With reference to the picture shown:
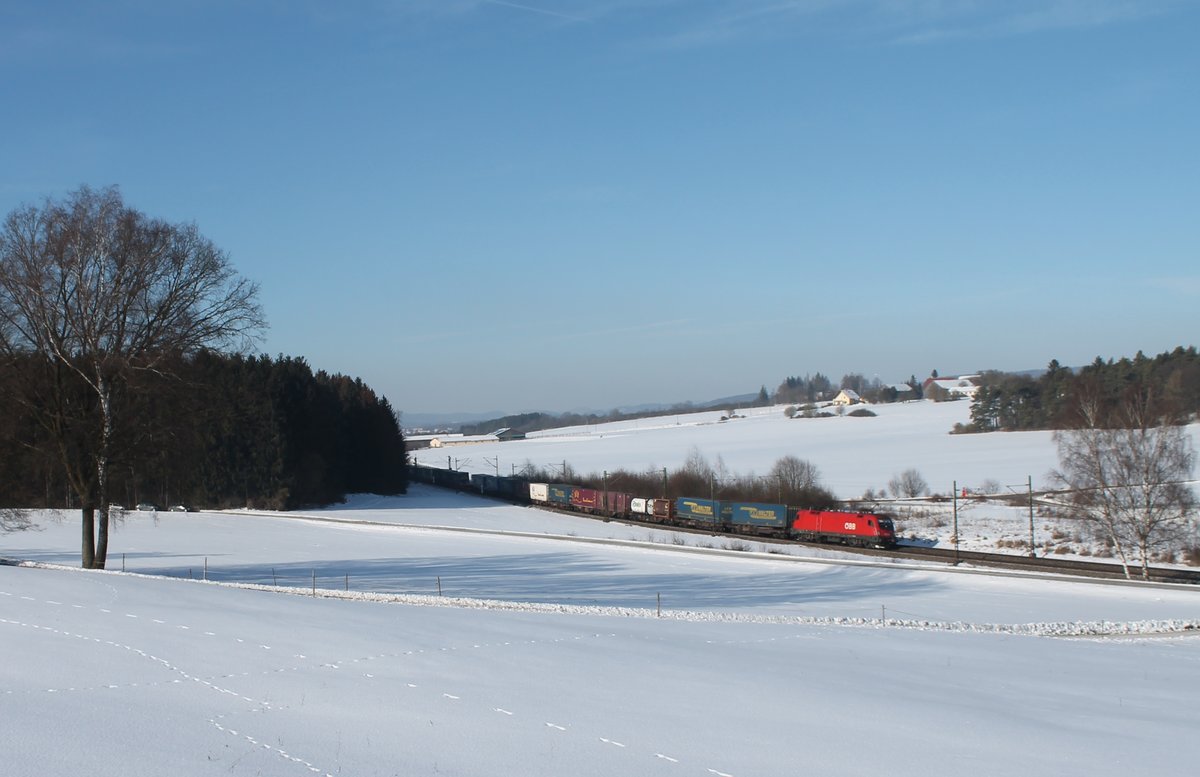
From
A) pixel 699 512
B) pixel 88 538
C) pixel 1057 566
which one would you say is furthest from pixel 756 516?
pixel 88 538

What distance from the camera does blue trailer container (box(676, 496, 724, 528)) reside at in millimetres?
64938

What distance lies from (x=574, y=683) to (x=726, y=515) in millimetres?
51852

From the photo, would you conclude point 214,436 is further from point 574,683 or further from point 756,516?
point 574,683

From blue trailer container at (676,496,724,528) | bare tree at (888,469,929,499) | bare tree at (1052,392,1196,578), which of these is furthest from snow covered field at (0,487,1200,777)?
bare tree at (888,469,929,499)

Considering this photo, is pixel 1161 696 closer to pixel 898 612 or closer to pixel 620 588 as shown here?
pixel 898 612

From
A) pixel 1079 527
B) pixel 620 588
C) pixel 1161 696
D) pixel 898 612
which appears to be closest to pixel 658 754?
pixel 1161 696

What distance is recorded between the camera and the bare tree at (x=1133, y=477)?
143 ft

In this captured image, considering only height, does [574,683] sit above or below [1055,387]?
below

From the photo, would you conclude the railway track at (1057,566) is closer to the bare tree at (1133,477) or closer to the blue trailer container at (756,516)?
the bare tree at (1133,477)

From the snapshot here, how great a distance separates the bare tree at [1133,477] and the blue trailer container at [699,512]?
22927 mm

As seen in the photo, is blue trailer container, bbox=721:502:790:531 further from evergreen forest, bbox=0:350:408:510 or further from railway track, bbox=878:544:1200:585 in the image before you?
evergreen forest, bbox=0:350:408:510

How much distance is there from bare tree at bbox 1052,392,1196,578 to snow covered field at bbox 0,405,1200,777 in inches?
496

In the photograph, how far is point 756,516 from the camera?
62250 mm

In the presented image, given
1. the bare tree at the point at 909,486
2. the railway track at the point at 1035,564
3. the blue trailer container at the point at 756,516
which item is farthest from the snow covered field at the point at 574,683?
the bare tree at the point at 909,486
